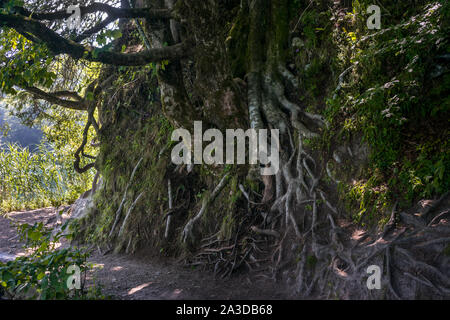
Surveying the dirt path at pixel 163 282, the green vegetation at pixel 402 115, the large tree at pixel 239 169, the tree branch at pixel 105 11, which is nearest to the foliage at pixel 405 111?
the green vegetation at pixel 402 115

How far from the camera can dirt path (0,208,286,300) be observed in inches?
150

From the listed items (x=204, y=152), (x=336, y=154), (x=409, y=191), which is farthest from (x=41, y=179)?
(x=409, y=191)

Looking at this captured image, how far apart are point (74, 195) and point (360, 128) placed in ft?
33.8

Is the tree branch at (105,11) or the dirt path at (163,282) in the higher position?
the tree branch at (105,11)

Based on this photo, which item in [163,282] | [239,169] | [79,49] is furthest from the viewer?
[239,169]

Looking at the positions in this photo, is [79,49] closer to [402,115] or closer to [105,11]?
[105,11]

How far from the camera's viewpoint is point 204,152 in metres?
5.10

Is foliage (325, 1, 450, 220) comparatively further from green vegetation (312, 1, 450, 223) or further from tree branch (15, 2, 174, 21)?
tree branch (15, 2, 174, 21)

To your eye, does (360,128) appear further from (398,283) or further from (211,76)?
(211,76)

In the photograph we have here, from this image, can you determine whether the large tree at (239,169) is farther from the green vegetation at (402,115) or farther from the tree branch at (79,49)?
the green vegetation at (402,115)

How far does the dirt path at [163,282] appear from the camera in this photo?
3.81 m

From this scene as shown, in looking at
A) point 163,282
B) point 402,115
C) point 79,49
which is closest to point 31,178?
point 79,49

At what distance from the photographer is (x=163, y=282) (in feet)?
14.2
